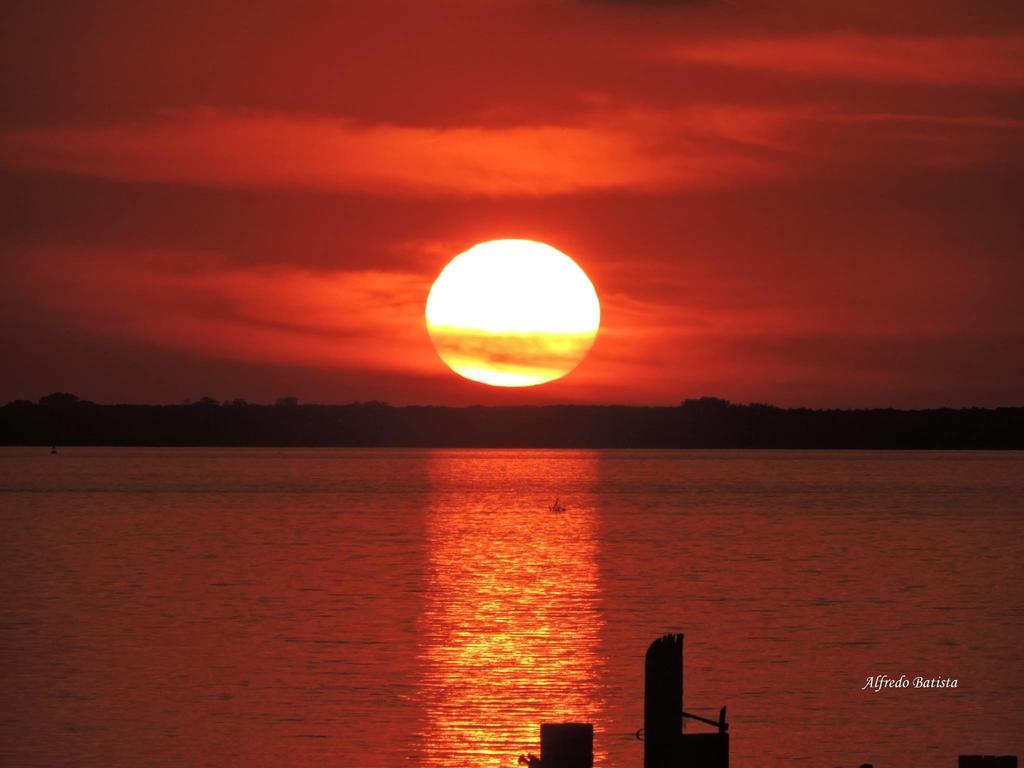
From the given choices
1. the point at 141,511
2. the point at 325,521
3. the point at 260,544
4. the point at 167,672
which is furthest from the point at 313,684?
the point at 141,511

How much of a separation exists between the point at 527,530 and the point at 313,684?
221 feet

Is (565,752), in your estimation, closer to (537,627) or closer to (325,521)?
(537,627)

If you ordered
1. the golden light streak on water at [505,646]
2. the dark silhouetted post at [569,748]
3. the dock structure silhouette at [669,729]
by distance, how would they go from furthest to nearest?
1. the golden light streak on water at [505,646]
2. the dock structure silhouette at [669,729]
3. the dark silhouetted post at [569,748]

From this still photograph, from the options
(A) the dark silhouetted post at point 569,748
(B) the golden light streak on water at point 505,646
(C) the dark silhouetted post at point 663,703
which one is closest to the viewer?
(A) the dark silhouetted post at point 569,748

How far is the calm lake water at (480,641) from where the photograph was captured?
2958cm

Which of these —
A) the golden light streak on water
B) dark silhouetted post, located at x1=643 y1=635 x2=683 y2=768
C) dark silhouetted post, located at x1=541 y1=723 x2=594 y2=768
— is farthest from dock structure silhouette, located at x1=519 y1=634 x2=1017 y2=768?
the golden light streak on water

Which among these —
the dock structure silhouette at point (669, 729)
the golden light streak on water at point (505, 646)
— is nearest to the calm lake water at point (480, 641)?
the golden light streak on water at point (505, 646)

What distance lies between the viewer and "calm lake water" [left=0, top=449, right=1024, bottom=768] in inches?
1164

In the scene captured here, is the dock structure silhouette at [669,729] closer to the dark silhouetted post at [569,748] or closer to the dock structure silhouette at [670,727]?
the dock structure silhouette at [670,727]

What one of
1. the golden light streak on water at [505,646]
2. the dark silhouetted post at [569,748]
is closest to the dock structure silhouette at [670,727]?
the dark silhouetted post at [569,748]

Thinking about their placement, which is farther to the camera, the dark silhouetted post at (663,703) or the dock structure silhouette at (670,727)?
the dark silhouetted post at (663,703)

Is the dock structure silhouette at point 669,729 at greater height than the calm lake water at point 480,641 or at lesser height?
greater

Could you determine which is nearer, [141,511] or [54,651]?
[54,651]

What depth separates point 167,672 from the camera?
1457 inches
